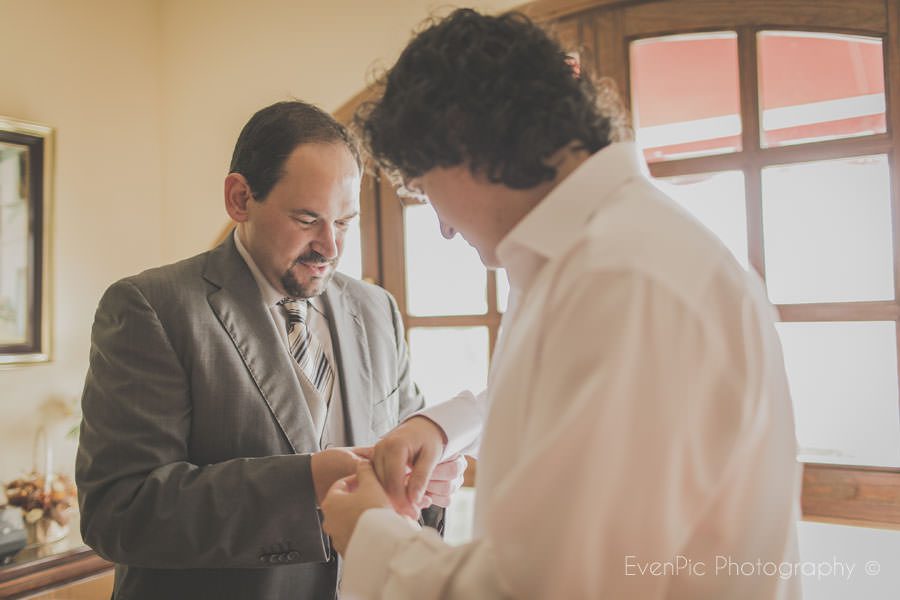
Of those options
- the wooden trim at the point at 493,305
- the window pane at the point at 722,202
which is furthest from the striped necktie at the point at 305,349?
the window pane at the point at 722,202

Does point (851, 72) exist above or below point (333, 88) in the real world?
below

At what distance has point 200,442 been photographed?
1.33 metres

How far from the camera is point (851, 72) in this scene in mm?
1979

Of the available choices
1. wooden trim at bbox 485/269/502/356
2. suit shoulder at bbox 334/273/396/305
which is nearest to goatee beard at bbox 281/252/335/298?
suit shoulder at bbox 334/273/396/305

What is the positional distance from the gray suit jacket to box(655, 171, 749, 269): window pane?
Result: 4.19 ft

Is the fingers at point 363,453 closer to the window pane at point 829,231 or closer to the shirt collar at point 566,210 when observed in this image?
the shirt collar at point 566,210

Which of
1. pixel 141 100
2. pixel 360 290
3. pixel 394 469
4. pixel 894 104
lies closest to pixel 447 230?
pixel 394 469

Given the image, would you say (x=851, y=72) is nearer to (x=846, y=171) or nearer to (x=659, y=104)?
(x=846, y=171)

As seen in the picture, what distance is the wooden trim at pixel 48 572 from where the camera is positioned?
241cm

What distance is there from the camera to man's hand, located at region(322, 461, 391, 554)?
877 mm

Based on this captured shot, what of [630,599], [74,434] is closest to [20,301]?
[74,434]

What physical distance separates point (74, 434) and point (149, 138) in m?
1.47

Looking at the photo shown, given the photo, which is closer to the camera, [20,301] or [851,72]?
[851,72]

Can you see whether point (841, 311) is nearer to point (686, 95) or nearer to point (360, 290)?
point (686, 95)
